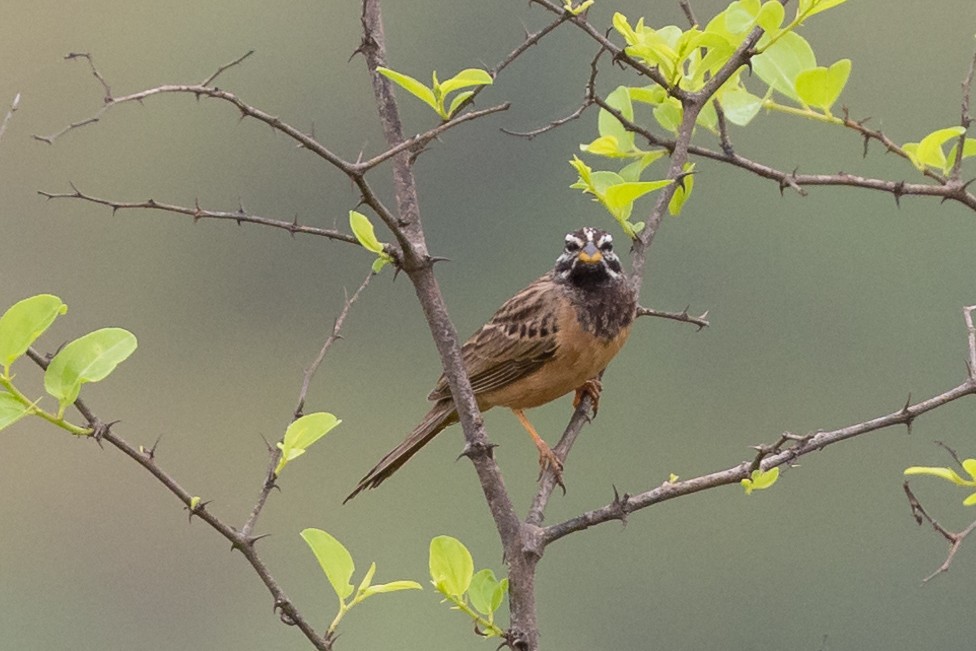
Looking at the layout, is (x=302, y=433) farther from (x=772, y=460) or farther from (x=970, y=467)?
(x=970, y=467)

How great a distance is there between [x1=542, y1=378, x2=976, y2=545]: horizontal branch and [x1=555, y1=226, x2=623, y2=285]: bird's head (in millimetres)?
3154

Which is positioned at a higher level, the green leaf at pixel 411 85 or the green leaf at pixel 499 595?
the green leaf at pixel 411 85

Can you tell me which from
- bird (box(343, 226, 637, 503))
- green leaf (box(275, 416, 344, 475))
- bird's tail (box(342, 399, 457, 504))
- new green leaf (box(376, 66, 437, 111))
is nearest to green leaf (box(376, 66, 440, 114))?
new green leaf (box(376, 66, 437, 111))

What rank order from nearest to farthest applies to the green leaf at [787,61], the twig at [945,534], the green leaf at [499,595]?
1. the twig at [945,534]
2. the green leaf at [499,595]
3. the green leaf at [787,61]

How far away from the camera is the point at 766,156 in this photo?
38844mm

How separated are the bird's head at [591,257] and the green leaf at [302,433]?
3.34m

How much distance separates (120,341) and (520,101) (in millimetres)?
28683

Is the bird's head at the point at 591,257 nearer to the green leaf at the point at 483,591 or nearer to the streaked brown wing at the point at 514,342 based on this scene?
the streaked brown wing at the point at 514,342

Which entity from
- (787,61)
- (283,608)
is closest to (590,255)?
(787,61)

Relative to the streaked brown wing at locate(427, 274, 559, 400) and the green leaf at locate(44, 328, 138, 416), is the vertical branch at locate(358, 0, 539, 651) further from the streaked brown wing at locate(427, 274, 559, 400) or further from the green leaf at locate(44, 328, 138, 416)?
the streaked brown wing at locate(427, 274, 559, 400)

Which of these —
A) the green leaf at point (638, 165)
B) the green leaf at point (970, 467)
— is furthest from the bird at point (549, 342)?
the green leaf at point (970, 467)

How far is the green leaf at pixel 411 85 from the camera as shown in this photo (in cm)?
362

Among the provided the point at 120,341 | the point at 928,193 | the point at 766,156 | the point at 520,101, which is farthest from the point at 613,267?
the point at 766,156

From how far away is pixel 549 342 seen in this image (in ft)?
23.2
